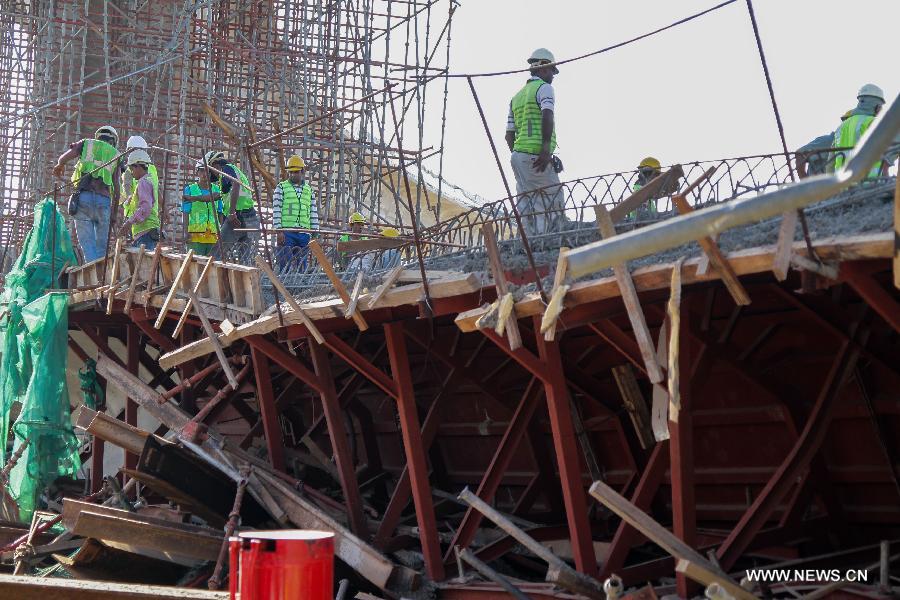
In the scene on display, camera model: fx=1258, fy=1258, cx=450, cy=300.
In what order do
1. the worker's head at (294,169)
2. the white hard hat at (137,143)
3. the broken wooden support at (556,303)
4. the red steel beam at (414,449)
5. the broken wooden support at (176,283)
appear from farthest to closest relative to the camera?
the white hard hat at (137,143)
the worker's head at (294,169)
the broken wooden support at (176,283)
the red steel beam at (414,449)
the broken wooden support at (556,303)

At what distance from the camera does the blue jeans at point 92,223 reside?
16203 mm

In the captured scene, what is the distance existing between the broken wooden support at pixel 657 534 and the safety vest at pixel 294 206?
23.3 ft

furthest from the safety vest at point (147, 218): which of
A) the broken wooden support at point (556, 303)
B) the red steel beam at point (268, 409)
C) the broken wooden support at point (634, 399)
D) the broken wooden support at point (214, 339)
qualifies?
the broken wooden support at point (556, 303)

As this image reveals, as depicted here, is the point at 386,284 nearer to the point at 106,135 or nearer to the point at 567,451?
the point at 567,451

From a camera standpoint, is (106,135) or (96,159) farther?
(106,135)

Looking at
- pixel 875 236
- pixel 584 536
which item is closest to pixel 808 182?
pixel 875 236

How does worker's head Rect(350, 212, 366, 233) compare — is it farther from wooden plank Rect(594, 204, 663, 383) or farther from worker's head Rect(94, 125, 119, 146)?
wooden plank Rect(594, 204, 663, 383)

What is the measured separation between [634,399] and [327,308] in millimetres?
2852

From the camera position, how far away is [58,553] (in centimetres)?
1337

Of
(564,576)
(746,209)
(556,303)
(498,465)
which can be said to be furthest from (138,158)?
(746,209)

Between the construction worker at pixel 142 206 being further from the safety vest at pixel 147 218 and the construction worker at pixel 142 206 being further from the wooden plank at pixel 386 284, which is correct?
the wooden plank at pixel 386 284

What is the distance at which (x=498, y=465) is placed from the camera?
422 inches

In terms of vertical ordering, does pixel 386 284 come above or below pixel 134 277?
below

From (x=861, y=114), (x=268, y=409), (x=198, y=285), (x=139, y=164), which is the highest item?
(x=139, y=164)
